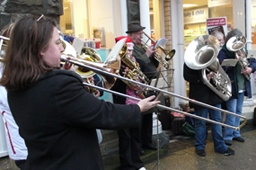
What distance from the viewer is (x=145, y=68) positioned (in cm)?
388

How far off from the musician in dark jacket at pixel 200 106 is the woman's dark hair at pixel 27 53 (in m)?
2.97

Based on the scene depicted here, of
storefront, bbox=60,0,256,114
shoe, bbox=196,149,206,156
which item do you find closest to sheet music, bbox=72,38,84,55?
storefront, bbox=60,0,256,114

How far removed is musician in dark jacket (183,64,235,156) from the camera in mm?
4191

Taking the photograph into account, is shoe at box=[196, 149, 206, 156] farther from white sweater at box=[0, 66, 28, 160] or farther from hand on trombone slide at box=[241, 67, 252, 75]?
white sweater at box=[0, 66, 28, 160]

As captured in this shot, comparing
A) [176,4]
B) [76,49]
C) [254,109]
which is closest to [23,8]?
[76,49]

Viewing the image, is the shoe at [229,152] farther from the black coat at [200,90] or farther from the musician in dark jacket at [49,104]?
the musician in dark jacket at [49,104]

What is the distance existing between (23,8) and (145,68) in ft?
5.36

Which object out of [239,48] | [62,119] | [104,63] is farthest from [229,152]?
[62,119]

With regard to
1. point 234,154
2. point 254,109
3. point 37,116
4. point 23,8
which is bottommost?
point 234,154

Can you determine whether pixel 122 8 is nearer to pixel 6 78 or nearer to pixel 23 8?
pixel 23 8

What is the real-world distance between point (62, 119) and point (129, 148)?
7.85ft

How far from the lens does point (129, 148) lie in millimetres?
3727

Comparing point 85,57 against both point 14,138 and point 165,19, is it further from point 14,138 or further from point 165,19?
point 165,19

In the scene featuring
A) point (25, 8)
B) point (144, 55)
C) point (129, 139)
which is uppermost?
point (25, 8)
